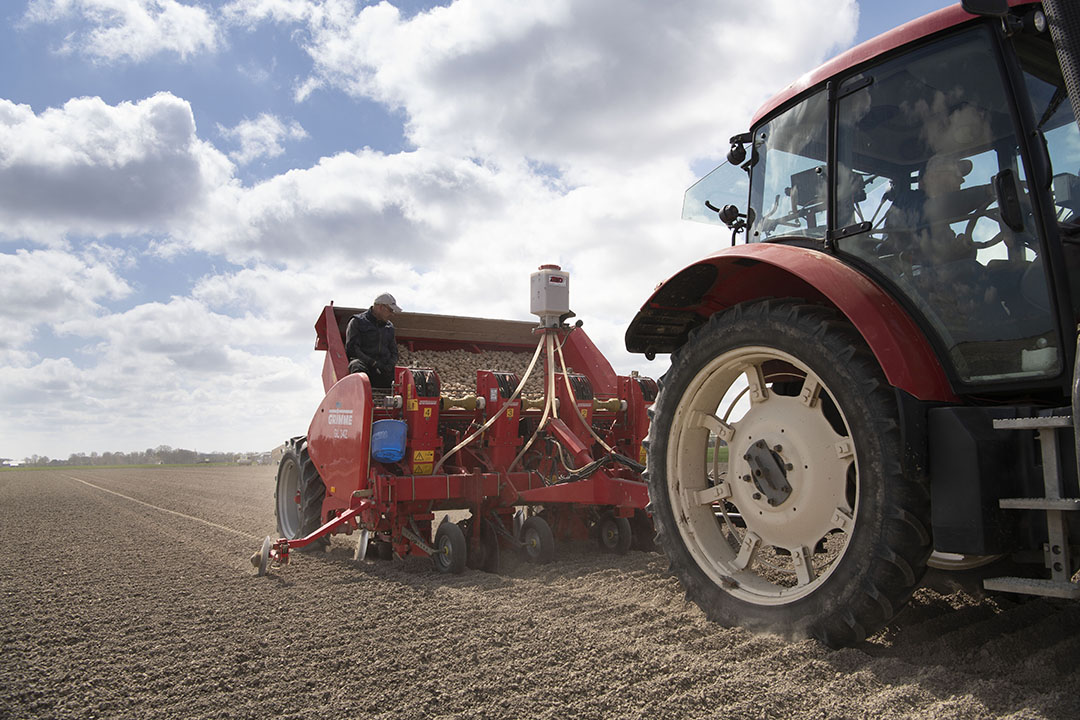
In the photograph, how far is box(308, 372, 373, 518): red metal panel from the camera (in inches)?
208

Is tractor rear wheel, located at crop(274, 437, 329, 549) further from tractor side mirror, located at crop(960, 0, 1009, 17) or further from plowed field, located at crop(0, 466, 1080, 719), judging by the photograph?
tractor side mirror, located at crop(960, 0, 1009, 17)

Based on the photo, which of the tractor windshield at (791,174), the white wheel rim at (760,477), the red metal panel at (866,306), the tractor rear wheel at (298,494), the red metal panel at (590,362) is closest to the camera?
the red metal panel at (866,306)

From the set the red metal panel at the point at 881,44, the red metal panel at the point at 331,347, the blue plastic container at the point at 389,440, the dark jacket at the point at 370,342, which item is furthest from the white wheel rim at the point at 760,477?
the red metal panel at the point at 331,347

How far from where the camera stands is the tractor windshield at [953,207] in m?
2.39

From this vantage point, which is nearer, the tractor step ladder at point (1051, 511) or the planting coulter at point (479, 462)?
the tractor step ladder at point (1051, 511)

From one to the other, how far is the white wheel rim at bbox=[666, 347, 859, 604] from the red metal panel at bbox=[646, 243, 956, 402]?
249 millimetres

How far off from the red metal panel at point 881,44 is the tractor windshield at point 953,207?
52mm

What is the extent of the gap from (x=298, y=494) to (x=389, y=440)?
1703 mm

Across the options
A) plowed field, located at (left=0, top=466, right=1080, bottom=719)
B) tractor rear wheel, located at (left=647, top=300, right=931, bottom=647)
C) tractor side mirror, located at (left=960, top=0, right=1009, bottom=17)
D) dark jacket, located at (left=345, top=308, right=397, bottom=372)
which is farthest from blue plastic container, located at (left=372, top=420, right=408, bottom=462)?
tractor side mirror, located at (left=960, top=0, right=1009, bottom=17)

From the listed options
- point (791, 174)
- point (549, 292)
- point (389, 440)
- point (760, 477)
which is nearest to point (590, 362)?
point (549, 292)

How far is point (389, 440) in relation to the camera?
5.20 metres

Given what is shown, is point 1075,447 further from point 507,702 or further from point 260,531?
point 260,531

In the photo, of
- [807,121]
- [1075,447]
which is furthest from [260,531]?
[1075,447]

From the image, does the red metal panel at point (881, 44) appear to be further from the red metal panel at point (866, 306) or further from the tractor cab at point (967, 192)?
the red metal panel at point (866, 306)
